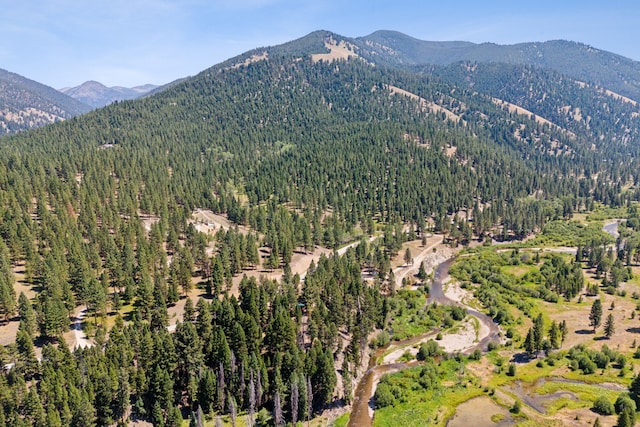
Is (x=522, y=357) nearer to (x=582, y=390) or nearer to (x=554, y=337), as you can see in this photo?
(x=554, y=337)

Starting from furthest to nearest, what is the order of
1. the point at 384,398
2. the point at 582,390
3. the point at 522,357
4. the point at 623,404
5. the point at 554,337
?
the point at 554,337, the point at 522,357, the point at 582,390, the point at 384,398, the point at 623,404

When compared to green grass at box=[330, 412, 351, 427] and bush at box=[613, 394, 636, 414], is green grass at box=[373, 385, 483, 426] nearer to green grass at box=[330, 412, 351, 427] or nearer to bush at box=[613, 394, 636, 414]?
green grass at box=[330, 412, 351, 427]

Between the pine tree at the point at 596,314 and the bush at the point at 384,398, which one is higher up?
the pine tree at the point at 596,314

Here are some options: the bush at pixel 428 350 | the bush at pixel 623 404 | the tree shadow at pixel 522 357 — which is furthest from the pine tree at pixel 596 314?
the bush at pixel 428 350

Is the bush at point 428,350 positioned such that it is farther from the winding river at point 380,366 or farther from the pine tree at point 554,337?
the pine tree at point 554,337

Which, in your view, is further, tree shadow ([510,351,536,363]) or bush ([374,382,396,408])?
tree shadow ([510,351,536,363])

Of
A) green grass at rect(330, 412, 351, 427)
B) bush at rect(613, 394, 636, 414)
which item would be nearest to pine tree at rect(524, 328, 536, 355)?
bush at rect(613, 394, 636, 414)

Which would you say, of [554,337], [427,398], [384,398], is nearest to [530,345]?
[554,337]
